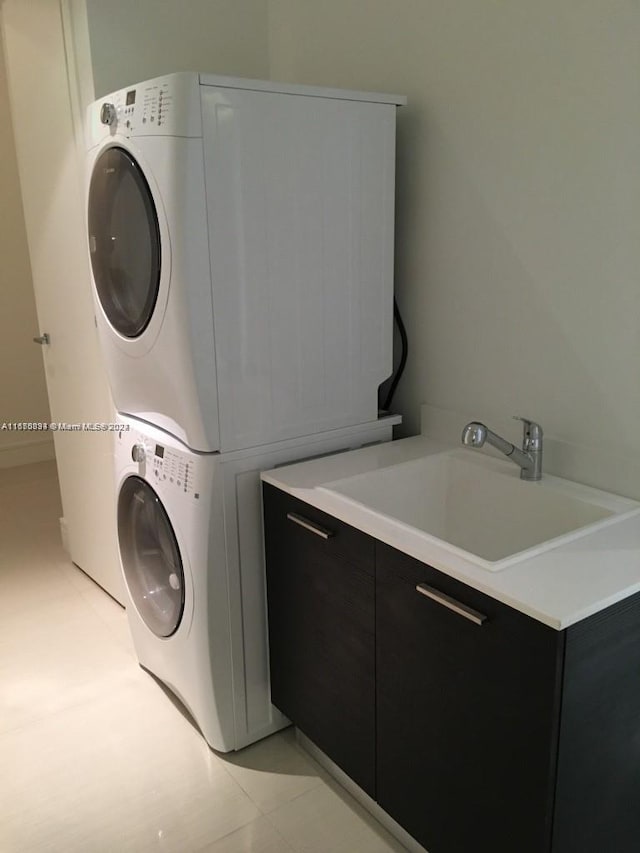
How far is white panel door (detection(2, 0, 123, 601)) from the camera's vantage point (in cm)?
240

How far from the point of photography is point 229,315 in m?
1.73

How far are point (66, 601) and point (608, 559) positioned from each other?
2225mm

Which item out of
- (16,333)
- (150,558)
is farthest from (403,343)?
(16,333)

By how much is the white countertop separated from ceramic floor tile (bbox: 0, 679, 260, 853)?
0.85 meters

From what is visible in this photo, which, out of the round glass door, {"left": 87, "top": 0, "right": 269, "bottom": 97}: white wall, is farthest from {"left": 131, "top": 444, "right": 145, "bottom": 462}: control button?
{"left": 87, "top": 0, "right": 269, "bottom": 97}: white wall

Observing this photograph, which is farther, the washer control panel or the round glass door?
the washer control panel

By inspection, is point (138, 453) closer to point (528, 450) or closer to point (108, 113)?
point (108, 113)

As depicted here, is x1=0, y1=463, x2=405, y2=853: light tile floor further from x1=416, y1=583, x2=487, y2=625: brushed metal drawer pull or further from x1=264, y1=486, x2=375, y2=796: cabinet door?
x1=416, y1=583, x2=487, y2=625: brushed metal drawer pull

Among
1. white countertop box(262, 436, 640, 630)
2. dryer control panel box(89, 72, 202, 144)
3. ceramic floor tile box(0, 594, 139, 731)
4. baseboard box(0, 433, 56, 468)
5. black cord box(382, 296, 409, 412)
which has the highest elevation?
dryer control panel box(89, 72, 202, 144)

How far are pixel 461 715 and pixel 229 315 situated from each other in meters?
0.99

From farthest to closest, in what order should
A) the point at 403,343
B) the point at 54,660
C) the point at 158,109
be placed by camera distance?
the point at 54,660
the point at 403,343
the point at 158,109

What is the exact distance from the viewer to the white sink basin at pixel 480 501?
5.43 feet

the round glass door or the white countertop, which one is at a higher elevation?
the round glass door

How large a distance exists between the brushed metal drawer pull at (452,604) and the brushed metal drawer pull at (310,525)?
30 centimetres
